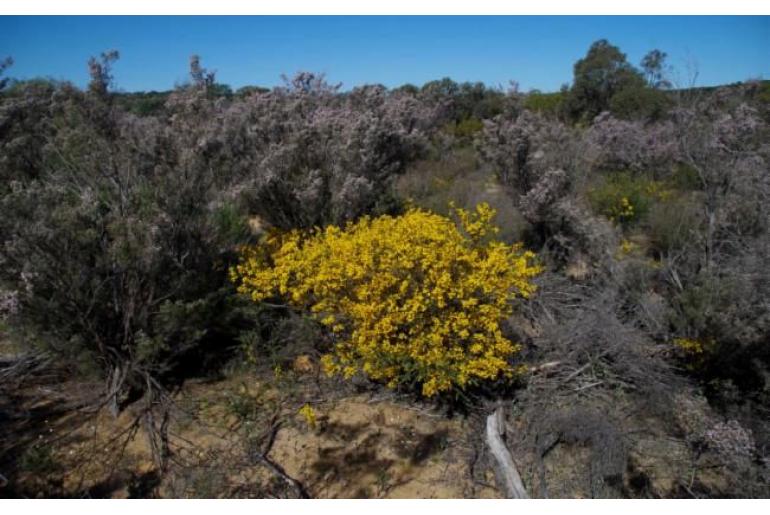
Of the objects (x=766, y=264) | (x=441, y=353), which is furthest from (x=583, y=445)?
(x=766, y=264)

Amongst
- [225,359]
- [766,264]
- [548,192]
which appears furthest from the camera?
[548,192]

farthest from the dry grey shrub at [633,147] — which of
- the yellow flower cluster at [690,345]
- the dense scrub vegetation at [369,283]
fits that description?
the yellow flower cluster at [690,345]

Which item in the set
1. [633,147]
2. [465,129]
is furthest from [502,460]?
[465,129]

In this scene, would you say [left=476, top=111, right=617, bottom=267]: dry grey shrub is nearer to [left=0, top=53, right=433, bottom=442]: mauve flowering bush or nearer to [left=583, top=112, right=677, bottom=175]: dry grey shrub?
[left=0, top=53, right=433, bottom=442]: mauve flowering bush

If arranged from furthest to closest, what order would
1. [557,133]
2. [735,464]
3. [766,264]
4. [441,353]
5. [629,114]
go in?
[629,114] → [557,133] → [766,264] → [441,353] → [735,464]

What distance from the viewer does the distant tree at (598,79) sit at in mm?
18094

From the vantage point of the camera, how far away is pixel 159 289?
4.07m

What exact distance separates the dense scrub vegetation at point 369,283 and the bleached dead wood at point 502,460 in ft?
0.60

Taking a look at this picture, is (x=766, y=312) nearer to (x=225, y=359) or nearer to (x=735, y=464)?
(x=735, y=464)

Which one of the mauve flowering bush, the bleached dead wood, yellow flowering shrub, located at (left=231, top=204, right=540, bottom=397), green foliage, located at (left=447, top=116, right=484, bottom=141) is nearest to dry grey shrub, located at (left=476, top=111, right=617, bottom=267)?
the mauve flowering bush

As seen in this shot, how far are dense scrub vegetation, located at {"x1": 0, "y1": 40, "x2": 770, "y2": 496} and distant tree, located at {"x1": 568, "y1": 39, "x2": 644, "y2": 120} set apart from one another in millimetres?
12492

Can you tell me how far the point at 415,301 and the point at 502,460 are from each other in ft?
3.97

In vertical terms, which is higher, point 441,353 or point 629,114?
point 629,114

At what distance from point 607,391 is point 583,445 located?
698mm
